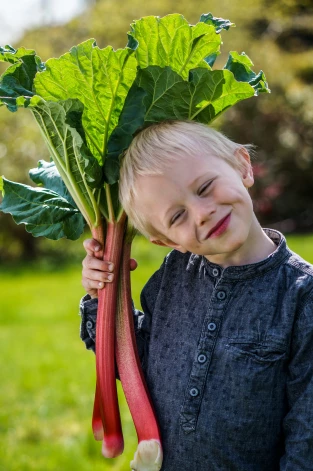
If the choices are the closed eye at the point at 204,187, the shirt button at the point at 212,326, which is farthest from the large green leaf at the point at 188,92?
the shirt button at the point at 212,326

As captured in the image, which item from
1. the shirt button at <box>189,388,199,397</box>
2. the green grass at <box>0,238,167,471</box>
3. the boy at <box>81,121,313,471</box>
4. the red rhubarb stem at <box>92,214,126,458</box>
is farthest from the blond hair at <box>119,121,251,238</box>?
the green grass at <box>0,238,167,471</box>

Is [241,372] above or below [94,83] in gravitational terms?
Result: below

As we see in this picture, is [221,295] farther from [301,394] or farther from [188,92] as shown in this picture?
Result: [188,92]

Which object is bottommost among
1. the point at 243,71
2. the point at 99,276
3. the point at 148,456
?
the point at 148,456

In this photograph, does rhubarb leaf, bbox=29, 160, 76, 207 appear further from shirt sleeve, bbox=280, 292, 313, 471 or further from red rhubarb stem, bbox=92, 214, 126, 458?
shirt sleeve, bbox=280, 292, 313, 471

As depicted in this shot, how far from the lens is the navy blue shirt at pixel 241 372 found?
1504 mm

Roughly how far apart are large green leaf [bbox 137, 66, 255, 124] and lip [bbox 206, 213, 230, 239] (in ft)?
1.00

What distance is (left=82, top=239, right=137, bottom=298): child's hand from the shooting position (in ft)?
5.66

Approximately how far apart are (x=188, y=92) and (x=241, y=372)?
2.15 ft

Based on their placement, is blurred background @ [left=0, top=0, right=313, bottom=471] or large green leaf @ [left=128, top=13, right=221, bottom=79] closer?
large green leaf @ [left=128, top=13, right=221, bottom=79]

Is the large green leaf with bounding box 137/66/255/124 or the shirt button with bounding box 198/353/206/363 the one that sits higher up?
the large green leaf with bounding box 137/66/255/124

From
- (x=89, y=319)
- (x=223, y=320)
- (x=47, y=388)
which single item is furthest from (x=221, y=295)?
(x=47, y=388)

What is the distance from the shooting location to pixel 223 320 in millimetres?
1592

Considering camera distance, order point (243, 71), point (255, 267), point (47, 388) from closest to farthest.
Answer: point (255, 267)
point (243, 71)
point (47, 388)
